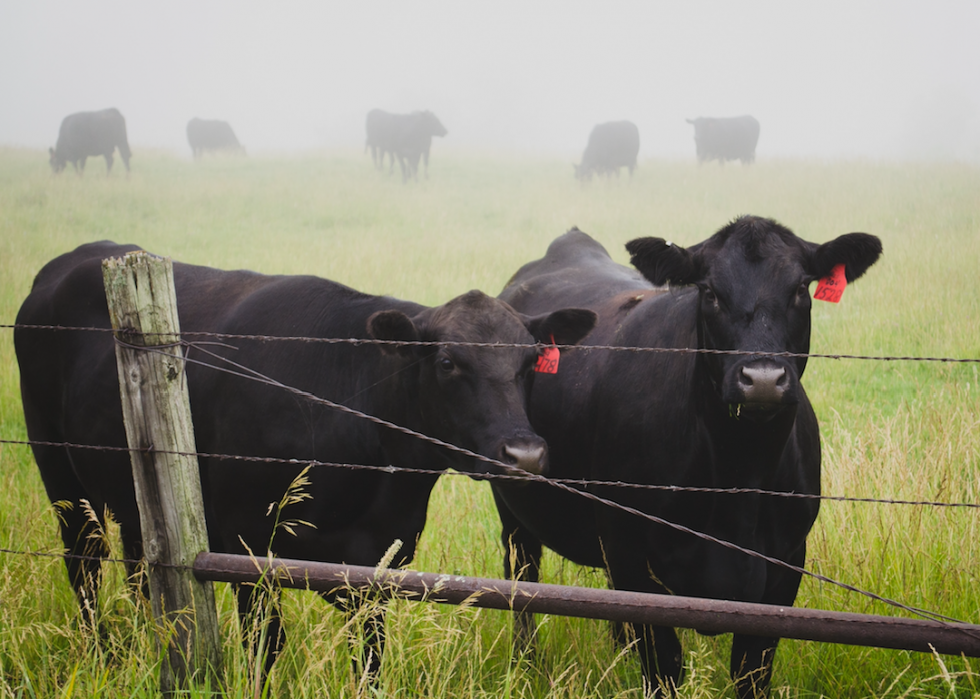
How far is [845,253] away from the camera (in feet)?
9.35

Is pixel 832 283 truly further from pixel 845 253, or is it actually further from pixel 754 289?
pixel 754 289

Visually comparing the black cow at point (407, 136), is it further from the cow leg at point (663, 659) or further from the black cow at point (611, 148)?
the cow leg at point (663, 659)

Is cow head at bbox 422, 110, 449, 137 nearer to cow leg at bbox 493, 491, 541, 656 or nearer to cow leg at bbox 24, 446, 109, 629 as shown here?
cow leg at bbox 493, 491, 541, 656

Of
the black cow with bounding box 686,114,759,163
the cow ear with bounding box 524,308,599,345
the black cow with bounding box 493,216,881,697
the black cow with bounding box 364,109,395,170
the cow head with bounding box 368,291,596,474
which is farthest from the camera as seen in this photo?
the black cow with bounding box 686,114,759,163

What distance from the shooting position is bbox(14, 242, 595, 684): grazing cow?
9.82 ft

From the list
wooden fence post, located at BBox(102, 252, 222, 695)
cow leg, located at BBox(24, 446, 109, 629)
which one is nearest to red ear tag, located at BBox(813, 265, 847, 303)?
wooden fence post, located at BBox(102, 252, 222, 695)

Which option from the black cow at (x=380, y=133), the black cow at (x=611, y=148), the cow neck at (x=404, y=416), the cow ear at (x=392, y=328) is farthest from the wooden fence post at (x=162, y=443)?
the black cow at (x=380, y=133)

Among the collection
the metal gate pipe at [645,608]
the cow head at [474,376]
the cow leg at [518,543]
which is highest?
the cow head at [474,376]

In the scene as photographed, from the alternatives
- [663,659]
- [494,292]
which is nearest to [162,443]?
[663,659]

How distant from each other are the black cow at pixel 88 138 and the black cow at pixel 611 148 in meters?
→ 18.4

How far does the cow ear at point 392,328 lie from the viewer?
298 cm

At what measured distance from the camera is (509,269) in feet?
44.0

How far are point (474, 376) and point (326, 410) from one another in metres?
0.70

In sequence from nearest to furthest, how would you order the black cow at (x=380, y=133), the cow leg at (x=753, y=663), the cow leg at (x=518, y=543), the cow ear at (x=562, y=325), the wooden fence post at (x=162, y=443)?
the wooden fence post at (x=162, y=443) → the cow leg at (x=753, y=663) → the cow ear at (x=562, y=325) → the cow leg at (x=518, y=543) → the black cow at (x=380, y=133)
